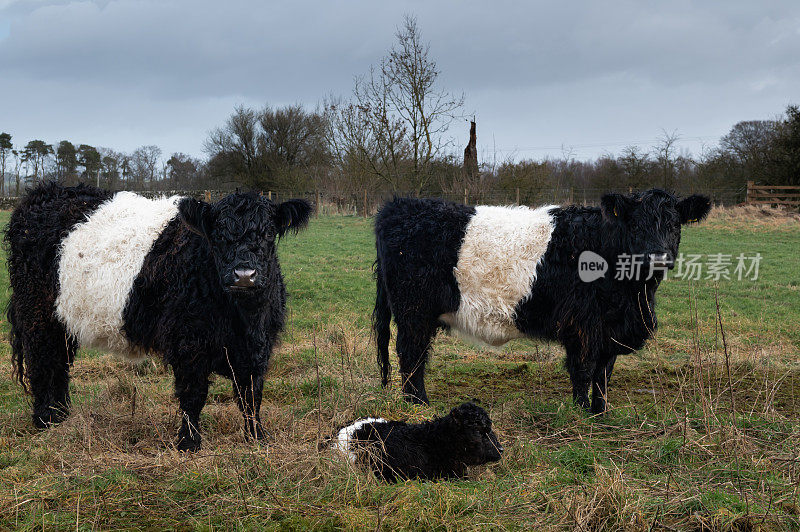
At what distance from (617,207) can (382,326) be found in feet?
8.13

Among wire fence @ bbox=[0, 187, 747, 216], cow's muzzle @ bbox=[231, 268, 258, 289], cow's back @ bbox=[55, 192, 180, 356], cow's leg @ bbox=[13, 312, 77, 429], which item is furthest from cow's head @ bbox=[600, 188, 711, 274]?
wire fence @ bbox=[0, 187, 747, 216]

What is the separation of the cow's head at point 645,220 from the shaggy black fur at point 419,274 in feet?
4.23

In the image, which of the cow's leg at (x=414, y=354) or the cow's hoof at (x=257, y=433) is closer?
the cow's hoof at (x=257, y=433)

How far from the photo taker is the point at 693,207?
17.4 ft

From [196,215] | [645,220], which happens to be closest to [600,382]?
[645,220]

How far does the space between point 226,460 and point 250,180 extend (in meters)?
45.7

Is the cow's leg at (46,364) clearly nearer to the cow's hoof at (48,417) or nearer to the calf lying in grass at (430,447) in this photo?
the cow's hoof at (48,417)

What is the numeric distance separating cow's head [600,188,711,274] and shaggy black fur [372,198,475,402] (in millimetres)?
1290

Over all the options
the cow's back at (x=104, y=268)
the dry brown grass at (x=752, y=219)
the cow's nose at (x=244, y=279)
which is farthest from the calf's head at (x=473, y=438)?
the dry brown grass at (x=752, y=219)

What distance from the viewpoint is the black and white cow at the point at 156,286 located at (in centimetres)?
426

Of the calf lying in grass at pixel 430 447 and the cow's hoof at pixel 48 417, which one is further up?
the calf lying in grass at pixel 430 447

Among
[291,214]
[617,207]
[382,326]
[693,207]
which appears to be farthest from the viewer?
[382,326]

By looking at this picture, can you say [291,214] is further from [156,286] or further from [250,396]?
[250,396]

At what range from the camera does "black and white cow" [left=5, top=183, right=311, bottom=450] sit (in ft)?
14.0
